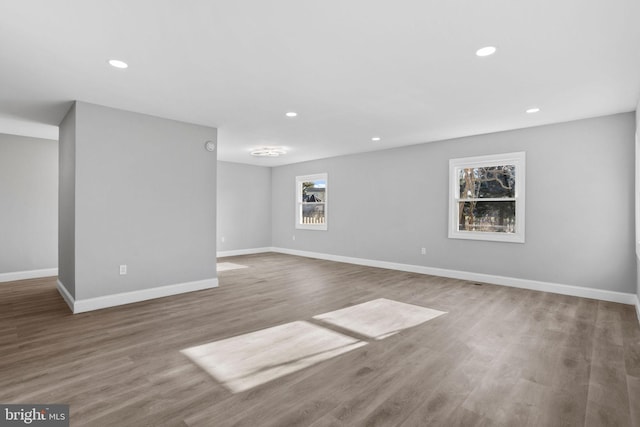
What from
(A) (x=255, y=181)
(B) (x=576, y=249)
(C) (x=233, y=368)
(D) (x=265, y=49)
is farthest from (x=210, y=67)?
(A) (x=255, y=181)

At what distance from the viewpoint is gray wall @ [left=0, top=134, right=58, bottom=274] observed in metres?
5.48

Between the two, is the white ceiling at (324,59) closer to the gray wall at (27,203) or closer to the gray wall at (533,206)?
the gray wall at (533,206)

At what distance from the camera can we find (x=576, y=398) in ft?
6.84

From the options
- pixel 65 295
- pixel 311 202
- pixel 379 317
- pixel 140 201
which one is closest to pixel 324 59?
pixel 379 317

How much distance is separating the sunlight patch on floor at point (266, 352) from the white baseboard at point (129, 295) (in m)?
1.93

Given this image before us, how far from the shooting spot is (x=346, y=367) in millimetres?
2486

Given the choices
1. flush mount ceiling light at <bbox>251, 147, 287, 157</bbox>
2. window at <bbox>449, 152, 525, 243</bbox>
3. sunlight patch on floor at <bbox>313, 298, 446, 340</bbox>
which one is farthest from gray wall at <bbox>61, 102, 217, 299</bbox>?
window at <bbox>449, 152, 525, 243</bbox>

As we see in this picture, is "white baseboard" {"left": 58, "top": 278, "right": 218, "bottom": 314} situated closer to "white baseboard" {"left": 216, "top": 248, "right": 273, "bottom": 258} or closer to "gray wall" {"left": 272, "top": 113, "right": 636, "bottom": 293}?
"white baseboard" {"left": 216, "top": 248, "right": 273, "bottom": 258}

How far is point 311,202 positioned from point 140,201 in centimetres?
465

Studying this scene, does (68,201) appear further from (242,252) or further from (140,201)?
(242,252)

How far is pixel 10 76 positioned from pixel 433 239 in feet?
20.0

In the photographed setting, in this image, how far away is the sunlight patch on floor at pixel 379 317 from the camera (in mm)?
3291

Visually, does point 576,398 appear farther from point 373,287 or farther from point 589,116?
point 589,116

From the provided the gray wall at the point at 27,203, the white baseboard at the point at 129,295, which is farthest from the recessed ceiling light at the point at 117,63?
the gray wall at the point at 27,203
